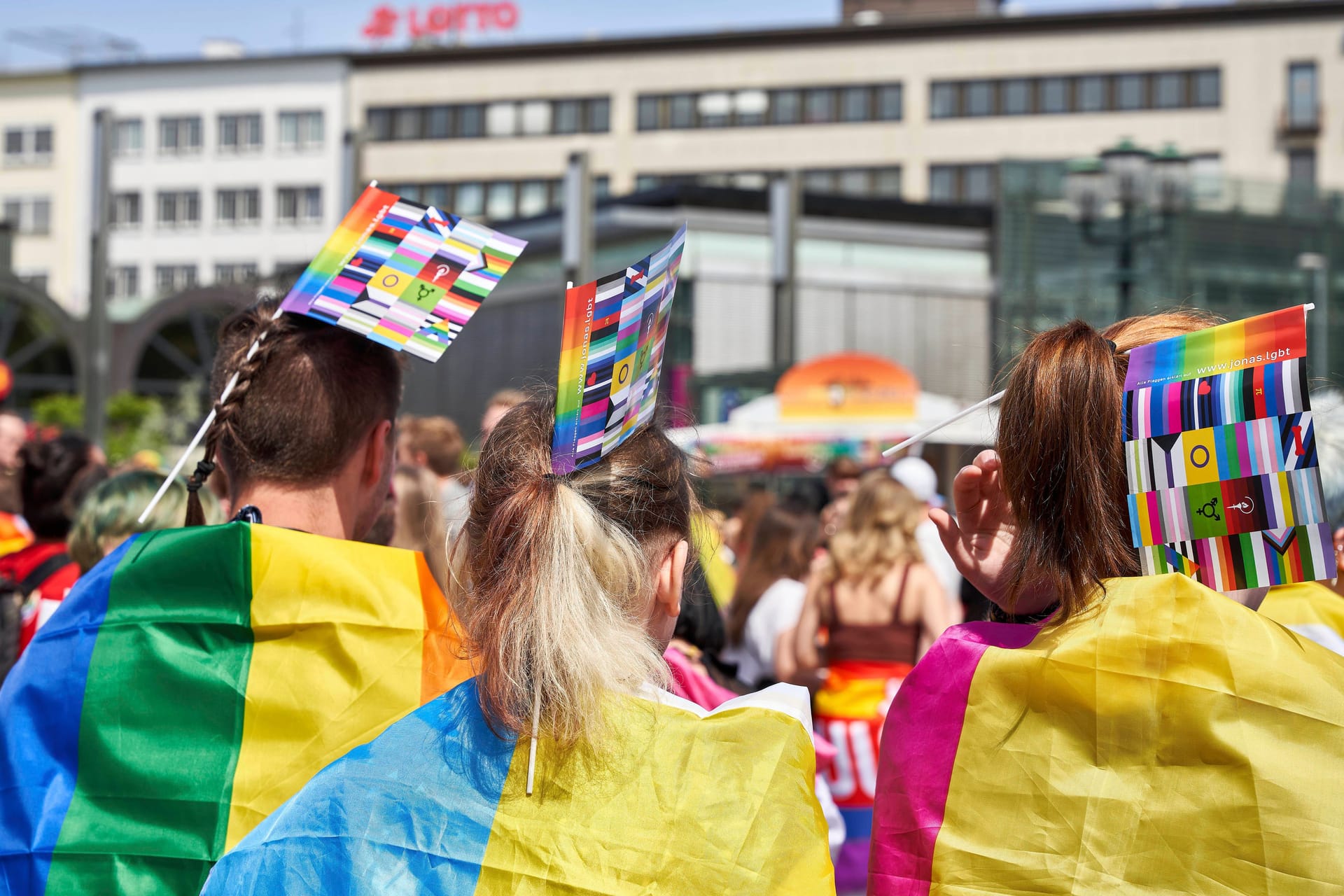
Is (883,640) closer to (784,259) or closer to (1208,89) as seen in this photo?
(784,259)

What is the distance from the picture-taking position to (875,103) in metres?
45.9

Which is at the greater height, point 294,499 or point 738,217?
point 738,217

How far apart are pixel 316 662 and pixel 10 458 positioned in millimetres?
4714

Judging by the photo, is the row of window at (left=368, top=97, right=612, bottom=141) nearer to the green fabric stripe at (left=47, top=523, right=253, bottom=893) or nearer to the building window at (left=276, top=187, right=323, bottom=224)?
the building window at (left=276, top=187, right=323, bottom=224)

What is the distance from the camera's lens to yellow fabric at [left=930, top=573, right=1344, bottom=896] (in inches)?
64.7

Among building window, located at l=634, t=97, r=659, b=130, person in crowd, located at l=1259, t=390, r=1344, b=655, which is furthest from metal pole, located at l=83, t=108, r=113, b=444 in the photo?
building window, located at l=634, t=97, r=659, b=130

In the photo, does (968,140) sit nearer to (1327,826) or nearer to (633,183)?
(633,183)

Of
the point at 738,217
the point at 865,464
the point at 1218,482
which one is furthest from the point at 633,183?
the point at 1218,482

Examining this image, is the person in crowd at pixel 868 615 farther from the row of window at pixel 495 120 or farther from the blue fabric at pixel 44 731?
the row of window at pixel 495 120

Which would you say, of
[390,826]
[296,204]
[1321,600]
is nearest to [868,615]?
[1321,600]

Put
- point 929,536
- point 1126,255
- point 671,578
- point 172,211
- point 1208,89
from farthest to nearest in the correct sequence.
Answer: point 172,211 → point 1208,89 → point 1126,255 → point 929,536 → point 671,578

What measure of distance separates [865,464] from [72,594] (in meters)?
10.6

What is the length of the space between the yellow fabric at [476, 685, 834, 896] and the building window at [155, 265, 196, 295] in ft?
190

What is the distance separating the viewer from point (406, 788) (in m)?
1.75
